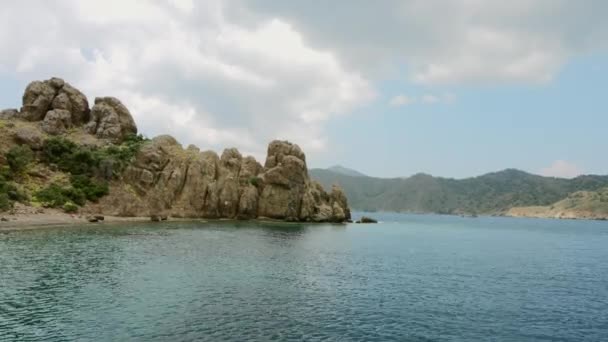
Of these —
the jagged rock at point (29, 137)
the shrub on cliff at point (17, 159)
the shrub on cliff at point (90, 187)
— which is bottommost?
the shrub on cliff at point (90, 187)

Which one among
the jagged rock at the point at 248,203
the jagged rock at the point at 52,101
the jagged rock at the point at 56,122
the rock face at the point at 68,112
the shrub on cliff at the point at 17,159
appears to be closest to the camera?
the shrub on cliff at the point at 17,159

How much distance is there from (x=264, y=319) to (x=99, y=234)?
63324 mm

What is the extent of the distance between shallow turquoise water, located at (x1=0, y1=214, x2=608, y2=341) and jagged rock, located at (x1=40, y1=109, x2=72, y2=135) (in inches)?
3033

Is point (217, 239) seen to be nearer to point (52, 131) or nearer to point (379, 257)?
point (379, 257)

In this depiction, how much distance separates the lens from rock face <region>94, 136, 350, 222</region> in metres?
141

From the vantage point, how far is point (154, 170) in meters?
146

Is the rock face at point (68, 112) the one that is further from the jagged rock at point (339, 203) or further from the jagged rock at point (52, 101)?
the jagged rock at point (339, 203)

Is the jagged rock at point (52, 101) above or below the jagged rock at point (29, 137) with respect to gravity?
above


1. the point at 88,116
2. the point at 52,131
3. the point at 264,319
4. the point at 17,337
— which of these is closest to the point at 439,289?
the point at 264,319

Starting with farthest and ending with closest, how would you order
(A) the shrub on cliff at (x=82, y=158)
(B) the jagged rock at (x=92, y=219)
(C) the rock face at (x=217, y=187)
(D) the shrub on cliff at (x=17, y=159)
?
(C) the rock face at (x=217, y=187) < (A) the shrub on cliff at (x=82, y=158) < (D) the shrub on cliff at (x=17, y=159) < (B) the jagged rock at (x=92, y=219)

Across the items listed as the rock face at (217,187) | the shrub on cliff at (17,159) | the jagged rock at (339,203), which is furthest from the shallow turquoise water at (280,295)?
the jagged rock at (339,203)

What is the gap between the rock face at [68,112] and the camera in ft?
474

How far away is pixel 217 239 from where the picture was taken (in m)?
88.2

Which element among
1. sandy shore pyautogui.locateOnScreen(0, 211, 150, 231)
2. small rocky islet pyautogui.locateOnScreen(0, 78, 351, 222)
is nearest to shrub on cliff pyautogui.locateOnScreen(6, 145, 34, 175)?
small rocky islet pyautogui.locateOnScreen(0, 78, 351, 222)
